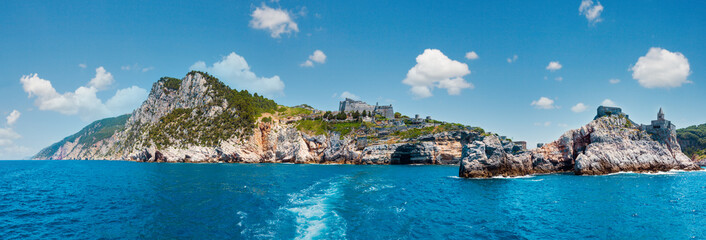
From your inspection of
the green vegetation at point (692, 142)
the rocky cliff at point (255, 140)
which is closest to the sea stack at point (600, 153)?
the rocky cliff at point (255, 140)

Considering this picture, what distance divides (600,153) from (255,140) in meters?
111

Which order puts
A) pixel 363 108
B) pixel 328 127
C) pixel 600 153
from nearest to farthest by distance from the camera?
1. pixel 600 153
2. pixel 328 127
3. pixel 363 108

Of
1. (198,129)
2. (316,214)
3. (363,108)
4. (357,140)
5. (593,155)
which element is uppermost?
(363,108)

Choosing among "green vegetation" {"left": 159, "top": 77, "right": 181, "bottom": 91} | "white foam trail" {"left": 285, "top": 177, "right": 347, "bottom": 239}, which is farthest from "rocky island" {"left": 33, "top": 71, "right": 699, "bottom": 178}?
"white foam trail" {"left": 285, "top": 177, "right": 347, "bottom": 239}

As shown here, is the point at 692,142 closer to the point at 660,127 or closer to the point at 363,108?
the point at 660,127

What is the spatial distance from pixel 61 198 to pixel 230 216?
77.4 ft

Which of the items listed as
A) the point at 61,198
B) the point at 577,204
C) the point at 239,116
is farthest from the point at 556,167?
the point at 239,116

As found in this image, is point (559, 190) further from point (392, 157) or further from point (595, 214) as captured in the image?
point (392, 157)

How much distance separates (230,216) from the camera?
81.2 feet

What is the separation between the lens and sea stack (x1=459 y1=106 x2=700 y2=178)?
193 ft

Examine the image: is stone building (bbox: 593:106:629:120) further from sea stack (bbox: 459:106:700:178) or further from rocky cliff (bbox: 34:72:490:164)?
rocky cliff (bbox: 34:72:490:164)

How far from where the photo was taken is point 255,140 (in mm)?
130750

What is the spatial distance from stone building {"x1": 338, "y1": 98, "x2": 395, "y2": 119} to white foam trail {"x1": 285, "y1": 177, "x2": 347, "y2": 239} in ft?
433

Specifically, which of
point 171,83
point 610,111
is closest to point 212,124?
point 171,83
